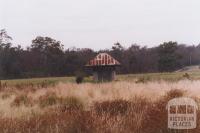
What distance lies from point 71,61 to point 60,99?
21.6 meters

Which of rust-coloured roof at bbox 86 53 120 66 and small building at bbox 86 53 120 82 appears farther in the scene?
rust-coloured roof at bbox 86 53 120 66

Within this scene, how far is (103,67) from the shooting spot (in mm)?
29750

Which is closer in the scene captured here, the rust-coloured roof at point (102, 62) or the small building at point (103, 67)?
the small building at point (103, 67)

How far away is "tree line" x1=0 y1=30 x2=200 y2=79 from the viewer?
2981 centimetres

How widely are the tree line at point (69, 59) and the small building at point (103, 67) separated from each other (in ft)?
4.51

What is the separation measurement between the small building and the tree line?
138cm

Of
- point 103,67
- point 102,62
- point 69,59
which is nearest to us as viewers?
point 103,67

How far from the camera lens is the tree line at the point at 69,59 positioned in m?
29.8

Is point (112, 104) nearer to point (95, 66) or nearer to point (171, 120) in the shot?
point (171, 120)

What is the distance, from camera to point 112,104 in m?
9.85

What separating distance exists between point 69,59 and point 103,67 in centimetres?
612

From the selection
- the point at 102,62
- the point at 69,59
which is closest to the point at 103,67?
the point at 102,62

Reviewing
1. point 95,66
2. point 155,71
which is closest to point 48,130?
point 95,66

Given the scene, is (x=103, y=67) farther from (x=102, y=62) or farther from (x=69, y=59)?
(x=69, y=59)
